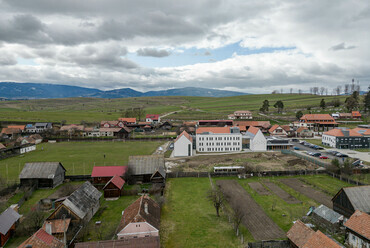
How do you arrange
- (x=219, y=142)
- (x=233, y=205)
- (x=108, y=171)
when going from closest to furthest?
1. (x=233, y=205)
2. (x=108, y=171)
3. (x=219, y=142)

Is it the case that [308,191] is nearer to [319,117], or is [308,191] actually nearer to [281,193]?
[281,193]

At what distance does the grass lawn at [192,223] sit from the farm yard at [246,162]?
13.6 meters

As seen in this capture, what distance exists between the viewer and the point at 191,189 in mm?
39344

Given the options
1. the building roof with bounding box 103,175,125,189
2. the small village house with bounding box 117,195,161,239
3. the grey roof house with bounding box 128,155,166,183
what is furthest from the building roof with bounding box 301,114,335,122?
the small village house with bounding box 117,195,161,239

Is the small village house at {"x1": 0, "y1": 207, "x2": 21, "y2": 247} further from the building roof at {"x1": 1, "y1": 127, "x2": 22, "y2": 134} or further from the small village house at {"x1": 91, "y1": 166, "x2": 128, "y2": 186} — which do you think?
the building roof at {"x1": 1, "y1": 127, "x2": 22, "y2": 134}

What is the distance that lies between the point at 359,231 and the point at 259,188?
18148 mm

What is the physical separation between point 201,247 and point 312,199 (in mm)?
20911

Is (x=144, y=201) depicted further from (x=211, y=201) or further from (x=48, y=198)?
(x=48, y=198)

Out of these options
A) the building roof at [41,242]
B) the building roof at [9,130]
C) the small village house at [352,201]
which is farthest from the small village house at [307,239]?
the building roof at [9,130]

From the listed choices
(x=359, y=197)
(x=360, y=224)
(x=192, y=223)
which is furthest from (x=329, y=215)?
(x=192, y=223)

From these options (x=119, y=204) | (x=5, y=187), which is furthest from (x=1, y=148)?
(x=119, y=204)

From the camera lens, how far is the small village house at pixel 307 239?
1871 cm

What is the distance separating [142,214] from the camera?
24.6m

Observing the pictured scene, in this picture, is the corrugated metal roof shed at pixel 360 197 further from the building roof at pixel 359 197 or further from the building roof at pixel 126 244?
the building roof at pixel 126 244
